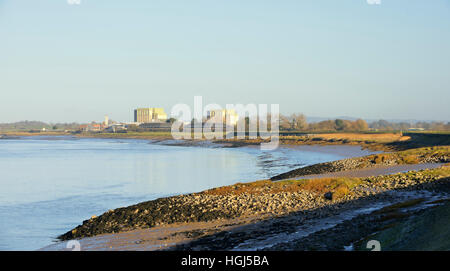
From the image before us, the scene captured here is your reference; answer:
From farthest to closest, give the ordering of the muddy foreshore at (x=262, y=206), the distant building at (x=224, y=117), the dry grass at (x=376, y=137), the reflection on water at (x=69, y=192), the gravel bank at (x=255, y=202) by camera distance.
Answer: the distant building at (x=224, y=117), the dry grass at (x=376, y=137), the reflection on water at (x=69, y=192), the gravel bank at (x=255, y=202), the muddy foreshore at (x=262, y=206)

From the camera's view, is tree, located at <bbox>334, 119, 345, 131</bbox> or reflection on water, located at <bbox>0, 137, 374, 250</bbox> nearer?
reflection on water, located at <bbox>0, 137, 374, 250</bbox>

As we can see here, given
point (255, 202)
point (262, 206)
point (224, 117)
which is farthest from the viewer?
point (224, 117)

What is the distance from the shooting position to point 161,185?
3180 cm

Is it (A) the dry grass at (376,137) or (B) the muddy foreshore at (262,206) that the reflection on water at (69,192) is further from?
(A) the dry grass at (376,137)

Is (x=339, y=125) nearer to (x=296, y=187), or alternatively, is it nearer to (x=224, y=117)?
(x=224, y=117)

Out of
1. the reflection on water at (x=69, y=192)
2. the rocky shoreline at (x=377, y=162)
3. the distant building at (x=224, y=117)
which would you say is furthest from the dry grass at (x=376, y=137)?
the distant building at (x=224, y=117)

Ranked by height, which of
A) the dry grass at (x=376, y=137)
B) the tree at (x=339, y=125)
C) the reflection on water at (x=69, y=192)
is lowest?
the reflection on water at (x=69, y=192)

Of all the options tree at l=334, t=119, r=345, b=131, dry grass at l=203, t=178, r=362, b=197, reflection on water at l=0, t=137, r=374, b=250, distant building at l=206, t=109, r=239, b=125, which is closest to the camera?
reflection on water at l=0, t=137, r=374, b=250

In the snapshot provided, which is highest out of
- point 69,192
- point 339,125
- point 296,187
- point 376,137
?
point 339,125

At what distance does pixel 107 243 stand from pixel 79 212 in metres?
7.84

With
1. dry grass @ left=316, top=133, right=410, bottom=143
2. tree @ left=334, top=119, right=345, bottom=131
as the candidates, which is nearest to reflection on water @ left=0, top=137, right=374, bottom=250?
dry grass @ left=316, top=133, right=410, bottom=143

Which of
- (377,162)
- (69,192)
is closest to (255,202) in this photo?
(69,192)

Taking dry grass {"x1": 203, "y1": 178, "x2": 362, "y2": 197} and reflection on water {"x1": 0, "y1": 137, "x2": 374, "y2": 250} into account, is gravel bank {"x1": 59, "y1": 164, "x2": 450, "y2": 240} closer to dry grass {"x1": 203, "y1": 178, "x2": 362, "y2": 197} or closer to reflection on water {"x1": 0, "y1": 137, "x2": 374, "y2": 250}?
dry grass {"x1": 203, "y1": 178, "x2": 362, "y2": 197}
